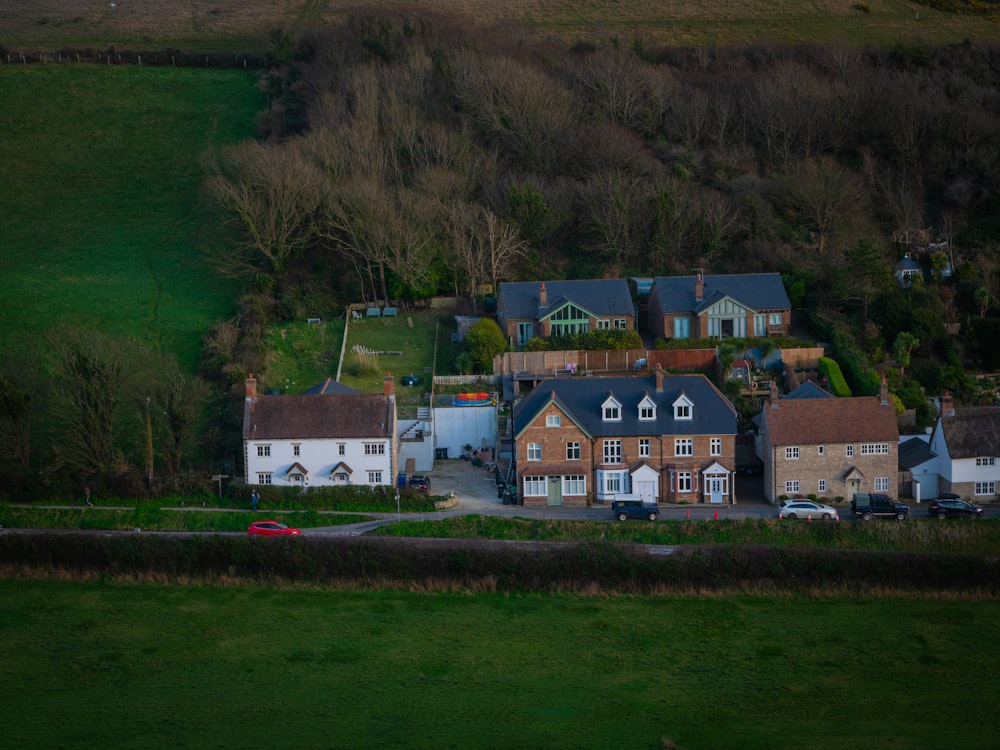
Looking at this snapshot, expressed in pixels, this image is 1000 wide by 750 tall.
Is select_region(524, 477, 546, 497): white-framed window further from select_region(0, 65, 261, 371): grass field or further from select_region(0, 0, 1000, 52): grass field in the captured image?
select_region(0, 0, 1000, 52): grass field

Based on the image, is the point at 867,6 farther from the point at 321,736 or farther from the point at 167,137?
the point at 321,736

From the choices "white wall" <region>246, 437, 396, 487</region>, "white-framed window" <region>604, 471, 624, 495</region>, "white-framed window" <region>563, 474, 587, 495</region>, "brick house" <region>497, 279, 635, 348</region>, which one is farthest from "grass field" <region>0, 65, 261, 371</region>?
"white-framed window" <region>604, 471, 624, 495</region>

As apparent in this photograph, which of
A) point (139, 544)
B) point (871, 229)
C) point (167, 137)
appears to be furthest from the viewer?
point (167, 137)

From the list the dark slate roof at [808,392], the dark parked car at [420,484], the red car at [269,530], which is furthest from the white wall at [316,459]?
the dark slate roof at [808,392]

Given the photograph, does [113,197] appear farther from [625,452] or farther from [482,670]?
[482,670]

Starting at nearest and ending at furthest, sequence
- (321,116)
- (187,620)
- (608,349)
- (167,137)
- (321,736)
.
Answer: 1. (321,736)
2. (187,620)
3. (608,349)
4. (321,116)
5. (167,137)

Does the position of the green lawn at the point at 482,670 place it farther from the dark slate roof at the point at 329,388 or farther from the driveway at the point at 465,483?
the dark slate roof at the point at 329,388

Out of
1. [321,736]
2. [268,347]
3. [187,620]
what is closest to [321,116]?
[268,347]
